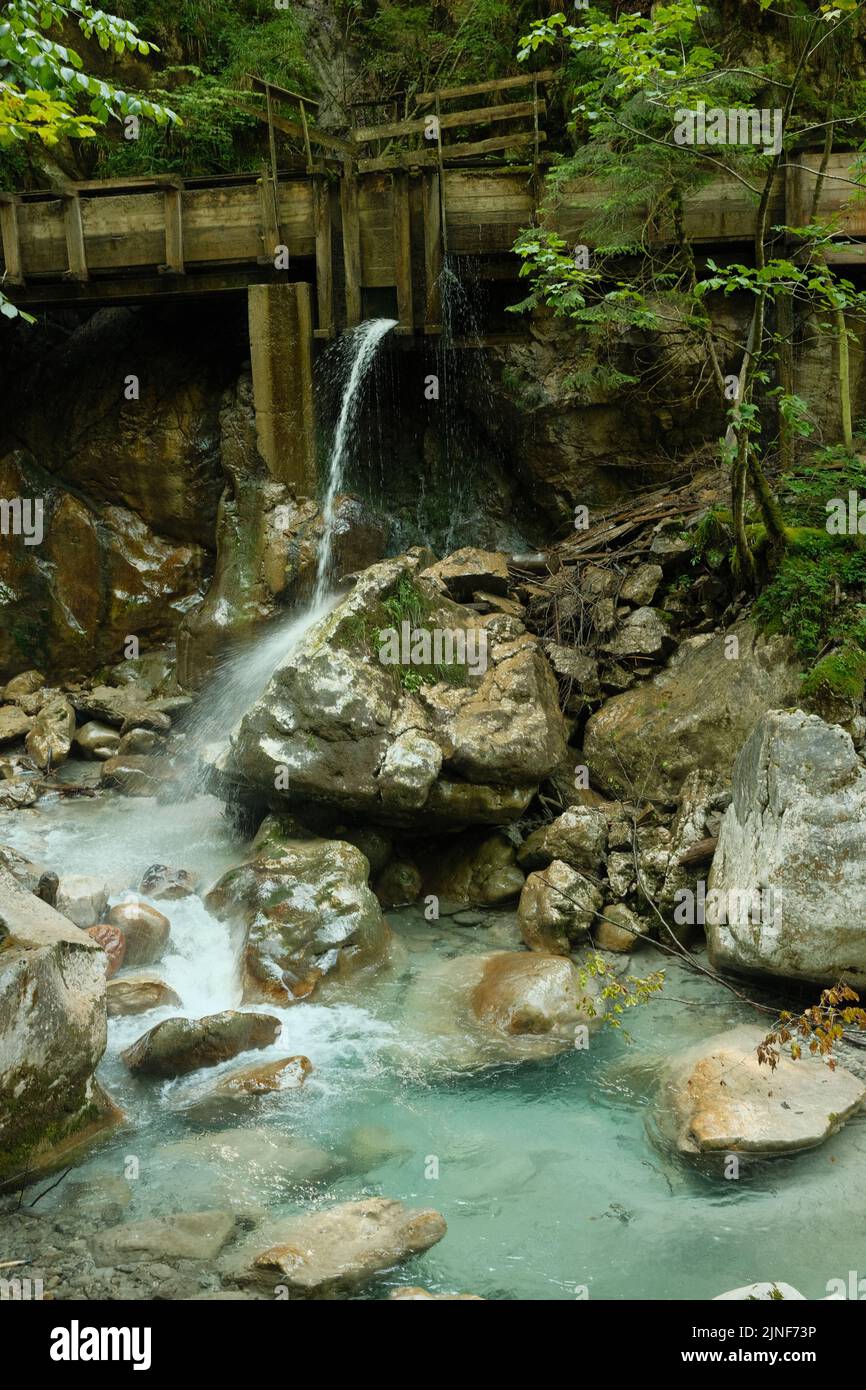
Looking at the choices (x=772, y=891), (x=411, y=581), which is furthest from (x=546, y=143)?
(x=772, y=891)

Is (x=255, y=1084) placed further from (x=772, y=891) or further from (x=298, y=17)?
(x=298, y=17)

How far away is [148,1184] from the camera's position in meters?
5.22

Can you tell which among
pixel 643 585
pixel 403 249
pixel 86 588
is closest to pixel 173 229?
pixel 403 249

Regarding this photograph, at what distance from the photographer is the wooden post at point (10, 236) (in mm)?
12227

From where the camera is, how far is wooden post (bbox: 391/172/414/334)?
37.3 feet

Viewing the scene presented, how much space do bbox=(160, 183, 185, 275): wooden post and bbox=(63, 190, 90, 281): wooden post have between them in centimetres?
101

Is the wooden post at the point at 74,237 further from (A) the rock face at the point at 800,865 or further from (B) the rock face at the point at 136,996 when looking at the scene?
(A) the rock face at the point at 800,865

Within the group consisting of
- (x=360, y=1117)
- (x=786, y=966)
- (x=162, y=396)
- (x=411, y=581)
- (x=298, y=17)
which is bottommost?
(x=360, y=1117)

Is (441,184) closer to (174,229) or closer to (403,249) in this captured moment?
(403,249)

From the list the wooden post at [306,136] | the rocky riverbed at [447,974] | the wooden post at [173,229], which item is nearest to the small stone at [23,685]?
the rocky riverbed at [447,974]

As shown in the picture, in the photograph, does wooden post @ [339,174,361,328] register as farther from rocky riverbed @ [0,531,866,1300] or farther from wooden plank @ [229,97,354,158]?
rocky riverbed @ [0,531,866,1300]

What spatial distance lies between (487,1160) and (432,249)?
372 inches

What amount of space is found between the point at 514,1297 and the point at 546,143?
12099 millimetres

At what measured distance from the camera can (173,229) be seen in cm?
1190
